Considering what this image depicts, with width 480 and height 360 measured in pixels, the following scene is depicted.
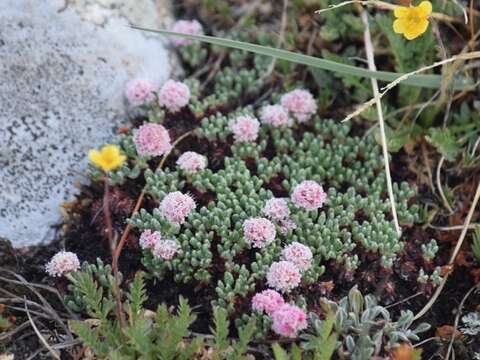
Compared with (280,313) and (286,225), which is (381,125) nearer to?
(286,225)

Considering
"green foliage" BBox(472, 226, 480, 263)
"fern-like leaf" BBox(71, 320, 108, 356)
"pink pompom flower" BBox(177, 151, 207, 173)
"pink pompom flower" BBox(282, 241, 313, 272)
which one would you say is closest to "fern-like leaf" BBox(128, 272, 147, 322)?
"fern-like leaf" BBox(71, 320, 108, 356)

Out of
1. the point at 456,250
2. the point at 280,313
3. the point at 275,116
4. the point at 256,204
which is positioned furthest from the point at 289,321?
the point at 275,116

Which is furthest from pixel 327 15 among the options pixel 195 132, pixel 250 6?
pixel 195 132

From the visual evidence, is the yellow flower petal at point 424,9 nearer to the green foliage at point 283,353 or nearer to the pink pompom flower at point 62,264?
the green foliage at point 283,353

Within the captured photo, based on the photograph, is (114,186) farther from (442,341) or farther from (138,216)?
(442,341)

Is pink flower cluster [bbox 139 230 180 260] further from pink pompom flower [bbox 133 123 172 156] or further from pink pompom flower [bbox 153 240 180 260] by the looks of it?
pink pompom flower [bbox 133 123 172 156]
